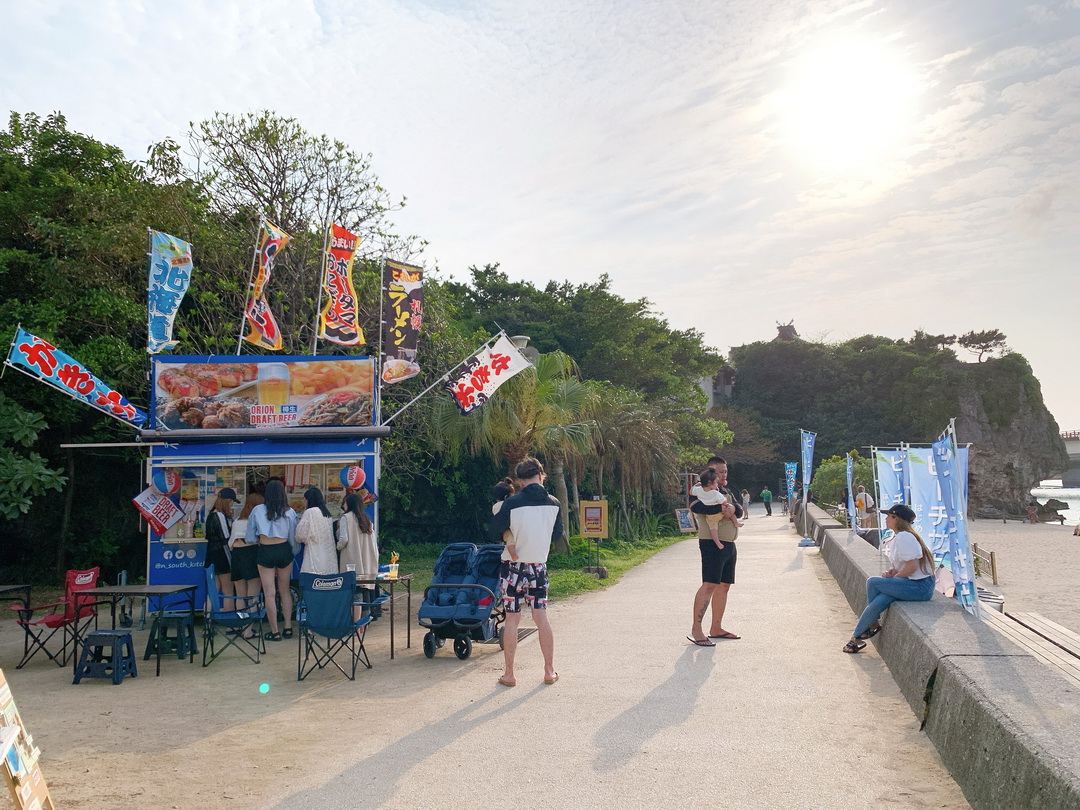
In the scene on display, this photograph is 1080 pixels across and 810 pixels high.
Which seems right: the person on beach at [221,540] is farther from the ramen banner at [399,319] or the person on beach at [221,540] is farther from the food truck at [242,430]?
the ramen banner at [399,319]

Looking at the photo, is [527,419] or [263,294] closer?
[263,294]

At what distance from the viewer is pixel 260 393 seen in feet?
34.3

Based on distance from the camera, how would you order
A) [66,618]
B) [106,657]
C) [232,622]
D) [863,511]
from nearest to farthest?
[106,657] < [66,618] < [232,622] < [863,511]

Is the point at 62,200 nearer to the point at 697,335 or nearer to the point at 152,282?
the point at 152,282

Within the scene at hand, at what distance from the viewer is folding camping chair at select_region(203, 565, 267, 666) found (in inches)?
324

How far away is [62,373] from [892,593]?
9.13 metres

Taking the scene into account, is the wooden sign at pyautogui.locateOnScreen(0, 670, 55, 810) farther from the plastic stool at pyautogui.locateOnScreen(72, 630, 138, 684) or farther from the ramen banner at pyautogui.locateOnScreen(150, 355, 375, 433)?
the ramen banner at pyautogui.locateOnScreen(150, 355, 375, 433)

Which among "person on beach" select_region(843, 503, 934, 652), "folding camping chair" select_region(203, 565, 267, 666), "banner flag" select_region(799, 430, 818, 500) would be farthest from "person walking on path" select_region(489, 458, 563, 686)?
"banner flag" select_region(799, 430, 818, 500)

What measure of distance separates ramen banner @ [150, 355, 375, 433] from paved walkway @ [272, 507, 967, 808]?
3.35m

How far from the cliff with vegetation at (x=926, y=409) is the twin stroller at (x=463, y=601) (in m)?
47.0

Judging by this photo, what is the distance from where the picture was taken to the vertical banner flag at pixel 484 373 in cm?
1099

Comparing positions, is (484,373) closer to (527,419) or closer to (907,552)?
(527,419)

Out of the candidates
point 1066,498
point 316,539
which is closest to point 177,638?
point 316,539

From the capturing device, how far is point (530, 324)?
3047cm
